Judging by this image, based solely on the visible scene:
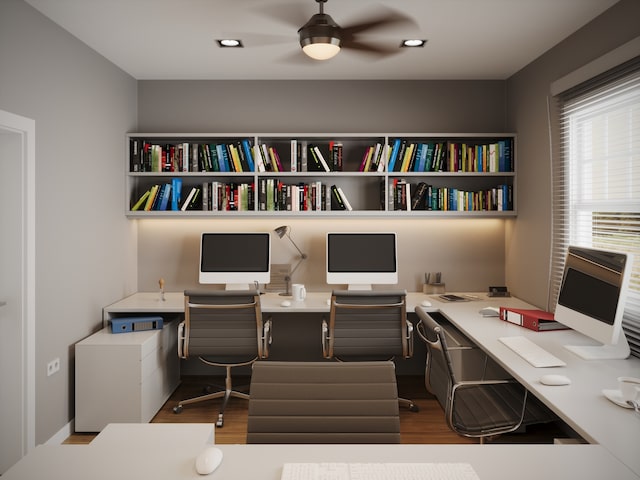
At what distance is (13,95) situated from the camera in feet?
8.57

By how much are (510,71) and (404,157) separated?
3.61ft

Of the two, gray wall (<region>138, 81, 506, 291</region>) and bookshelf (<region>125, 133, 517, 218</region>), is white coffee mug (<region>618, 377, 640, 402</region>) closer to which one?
bookshelf (<region>125, 133, 517, 218</region>)

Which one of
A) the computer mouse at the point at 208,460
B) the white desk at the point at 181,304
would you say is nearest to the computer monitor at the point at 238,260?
the white desk at the point at 181,304

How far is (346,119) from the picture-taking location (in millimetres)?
4289

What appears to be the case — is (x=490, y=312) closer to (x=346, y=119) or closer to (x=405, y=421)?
(x=405, y=421)

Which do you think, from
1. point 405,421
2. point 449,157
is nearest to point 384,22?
point 449,157

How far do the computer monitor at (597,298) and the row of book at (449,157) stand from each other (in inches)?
59.1

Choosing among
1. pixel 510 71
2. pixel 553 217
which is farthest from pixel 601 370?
pixel 510 71

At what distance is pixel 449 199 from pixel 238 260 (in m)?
1.83

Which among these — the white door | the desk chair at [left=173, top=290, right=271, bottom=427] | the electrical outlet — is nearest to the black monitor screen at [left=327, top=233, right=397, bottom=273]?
the desk chair at [left=173, top=290, right=271, bottom=427]

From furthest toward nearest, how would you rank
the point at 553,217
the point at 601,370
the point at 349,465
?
the point at 553,217, the point at 601,370, the point at 349,465

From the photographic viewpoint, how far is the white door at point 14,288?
2670mm

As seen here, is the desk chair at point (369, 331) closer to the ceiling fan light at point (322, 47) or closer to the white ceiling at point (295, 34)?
the ceiling fan light at point (322, 47)

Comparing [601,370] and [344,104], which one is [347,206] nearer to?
[344,104]
